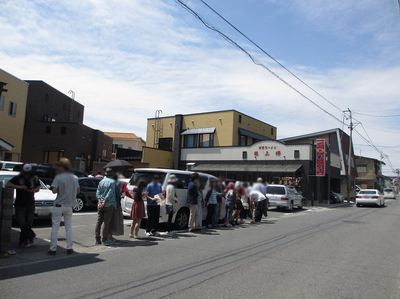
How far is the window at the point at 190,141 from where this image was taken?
33219 mm

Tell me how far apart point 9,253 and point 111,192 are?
2.33m

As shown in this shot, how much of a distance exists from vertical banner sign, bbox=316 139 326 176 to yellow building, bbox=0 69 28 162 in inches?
909

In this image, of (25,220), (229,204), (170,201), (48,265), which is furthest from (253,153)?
(48,265)

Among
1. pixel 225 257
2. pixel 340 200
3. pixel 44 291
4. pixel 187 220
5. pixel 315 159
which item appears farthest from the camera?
pixel 340 200

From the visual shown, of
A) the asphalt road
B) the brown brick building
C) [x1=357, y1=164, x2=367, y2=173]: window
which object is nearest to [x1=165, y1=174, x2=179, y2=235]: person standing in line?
the asphalt road

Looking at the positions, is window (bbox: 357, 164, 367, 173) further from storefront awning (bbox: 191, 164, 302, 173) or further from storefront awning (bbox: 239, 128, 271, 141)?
storefront awning (bbox: 191, 164, 302, 173)

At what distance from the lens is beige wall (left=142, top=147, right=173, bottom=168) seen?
30141 millimetres

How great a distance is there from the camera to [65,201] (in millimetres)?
5992

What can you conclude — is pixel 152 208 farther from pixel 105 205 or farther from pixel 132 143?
pixel 132 143

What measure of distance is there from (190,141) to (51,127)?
1305 centimetres

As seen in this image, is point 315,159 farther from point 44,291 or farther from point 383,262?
point 44,291

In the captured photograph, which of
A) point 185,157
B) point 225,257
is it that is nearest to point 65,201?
point 225,257

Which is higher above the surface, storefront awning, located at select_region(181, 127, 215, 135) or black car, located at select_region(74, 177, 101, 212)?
storefront awning, located at select_region(181, 127, 215, 135)

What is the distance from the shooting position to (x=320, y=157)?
87.1 ft
